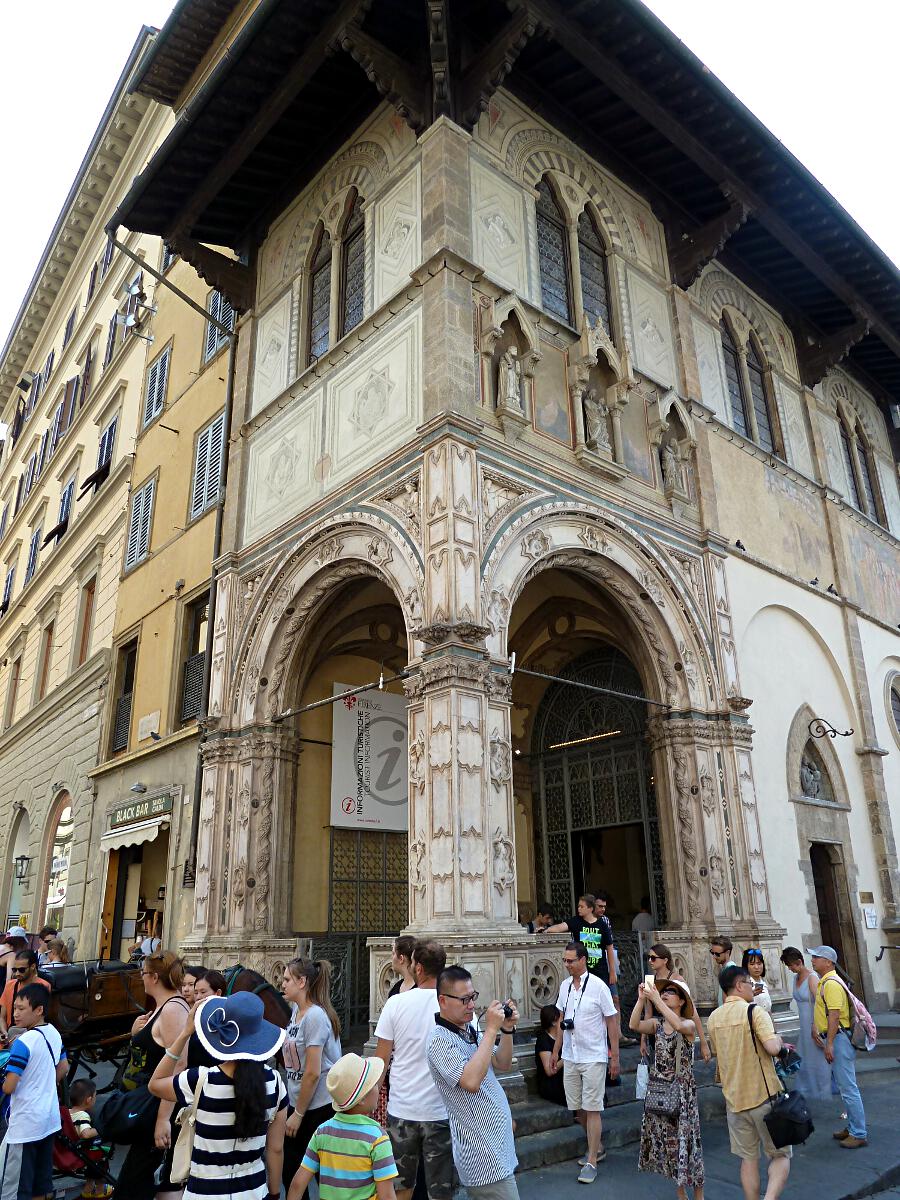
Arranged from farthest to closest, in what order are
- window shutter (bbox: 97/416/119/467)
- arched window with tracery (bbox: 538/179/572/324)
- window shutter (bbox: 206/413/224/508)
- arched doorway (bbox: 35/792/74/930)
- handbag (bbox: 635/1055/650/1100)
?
window shutter (bbox: 97/416/119/467)
arched doorway (bbox: 35/792/74/930)
window shutter (bbox: 206/413/224/508)
arched window with tracery (bbox: 538/179/572/324)
handbag (bbox: 635/1055/650/1100)

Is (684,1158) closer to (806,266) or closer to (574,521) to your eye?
(574,521)

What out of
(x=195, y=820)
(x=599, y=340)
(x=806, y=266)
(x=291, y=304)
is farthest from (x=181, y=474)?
(x=806, y=266)

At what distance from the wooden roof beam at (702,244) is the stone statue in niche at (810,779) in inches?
298

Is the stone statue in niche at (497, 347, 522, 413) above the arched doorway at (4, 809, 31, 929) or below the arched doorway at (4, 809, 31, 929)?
above

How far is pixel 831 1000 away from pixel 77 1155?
585 cm

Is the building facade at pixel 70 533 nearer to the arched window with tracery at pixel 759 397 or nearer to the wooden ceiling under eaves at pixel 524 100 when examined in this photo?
Result: the wooden ceiling under eaves at pixel 524 100

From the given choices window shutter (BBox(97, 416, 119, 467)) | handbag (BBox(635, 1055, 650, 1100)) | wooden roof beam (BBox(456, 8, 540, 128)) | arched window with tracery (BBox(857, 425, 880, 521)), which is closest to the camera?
handbag (BBox(635, 1055, 650, 1100))

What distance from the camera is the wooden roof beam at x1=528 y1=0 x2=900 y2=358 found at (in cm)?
1106

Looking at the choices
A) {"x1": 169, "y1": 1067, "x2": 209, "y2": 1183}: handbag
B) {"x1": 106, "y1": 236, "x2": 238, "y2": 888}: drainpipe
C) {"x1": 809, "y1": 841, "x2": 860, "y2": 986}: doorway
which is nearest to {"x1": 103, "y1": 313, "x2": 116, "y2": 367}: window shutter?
{"x1": 106, "y1": 236, "x2": 238, "y2": 888}: drainpipe

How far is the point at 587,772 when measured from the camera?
1419 cm

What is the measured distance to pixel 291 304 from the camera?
1344 centimetres

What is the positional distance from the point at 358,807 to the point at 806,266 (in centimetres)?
1146

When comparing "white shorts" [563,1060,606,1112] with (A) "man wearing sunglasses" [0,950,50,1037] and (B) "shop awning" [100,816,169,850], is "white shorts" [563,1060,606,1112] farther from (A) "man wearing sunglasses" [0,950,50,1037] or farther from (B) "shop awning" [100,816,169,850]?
(B) "shop awning" [100,816,169,850]

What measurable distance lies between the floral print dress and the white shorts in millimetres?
776
